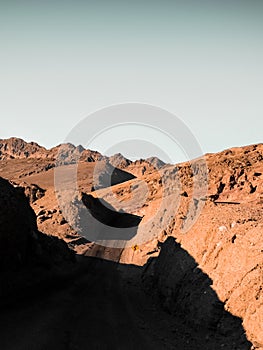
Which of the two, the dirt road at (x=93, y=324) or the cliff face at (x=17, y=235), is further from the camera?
the cliff face at (x=17, y=235)

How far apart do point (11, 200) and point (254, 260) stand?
1574cm

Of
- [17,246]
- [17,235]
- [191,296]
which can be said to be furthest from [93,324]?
[17,235]

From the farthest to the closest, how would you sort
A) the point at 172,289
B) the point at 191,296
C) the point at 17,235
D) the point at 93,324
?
the point at 172,289
the point at 17,235
the point at 191,296
the point at 93,324

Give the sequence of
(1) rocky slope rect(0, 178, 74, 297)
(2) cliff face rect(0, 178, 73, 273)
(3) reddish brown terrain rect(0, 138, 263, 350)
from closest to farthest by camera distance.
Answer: (3) reddish brown terrain rect(0, 138, 263, 350), (1) rocky slope rect(0, 178, 74, 297), (2) cliff face rect(0, 178, 73, 273)

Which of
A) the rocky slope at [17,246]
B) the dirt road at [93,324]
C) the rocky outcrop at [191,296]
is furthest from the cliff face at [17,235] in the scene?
the rocky outcrop at [191,296]

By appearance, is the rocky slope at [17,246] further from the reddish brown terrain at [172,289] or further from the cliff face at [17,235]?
the reddish brown terrain at [172,289]

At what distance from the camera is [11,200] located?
25969 millimetres

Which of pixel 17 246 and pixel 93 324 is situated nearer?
pixel 93 324

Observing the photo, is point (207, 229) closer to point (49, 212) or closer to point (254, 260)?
point (254, 260)

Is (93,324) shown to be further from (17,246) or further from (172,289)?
(17,246)

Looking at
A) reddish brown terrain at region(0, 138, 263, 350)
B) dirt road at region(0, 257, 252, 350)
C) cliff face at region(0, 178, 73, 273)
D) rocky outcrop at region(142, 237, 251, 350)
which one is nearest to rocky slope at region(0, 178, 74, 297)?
cliff face at region(0, 178, 73, 273)

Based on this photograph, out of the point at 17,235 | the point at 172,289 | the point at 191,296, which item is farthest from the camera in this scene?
the point at 172,289

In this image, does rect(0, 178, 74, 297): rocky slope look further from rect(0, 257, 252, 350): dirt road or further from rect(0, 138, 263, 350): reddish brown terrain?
rect(0, 257, 252, 350): dirt road

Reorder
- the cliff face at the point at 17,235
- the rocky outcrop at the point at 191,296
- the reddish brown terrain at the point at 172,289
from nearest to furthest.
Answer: the rocky outcrop at the point at 191,296 → the reddish brown terrain at the point at 172,289 → the cliff face at the point at 17,235
